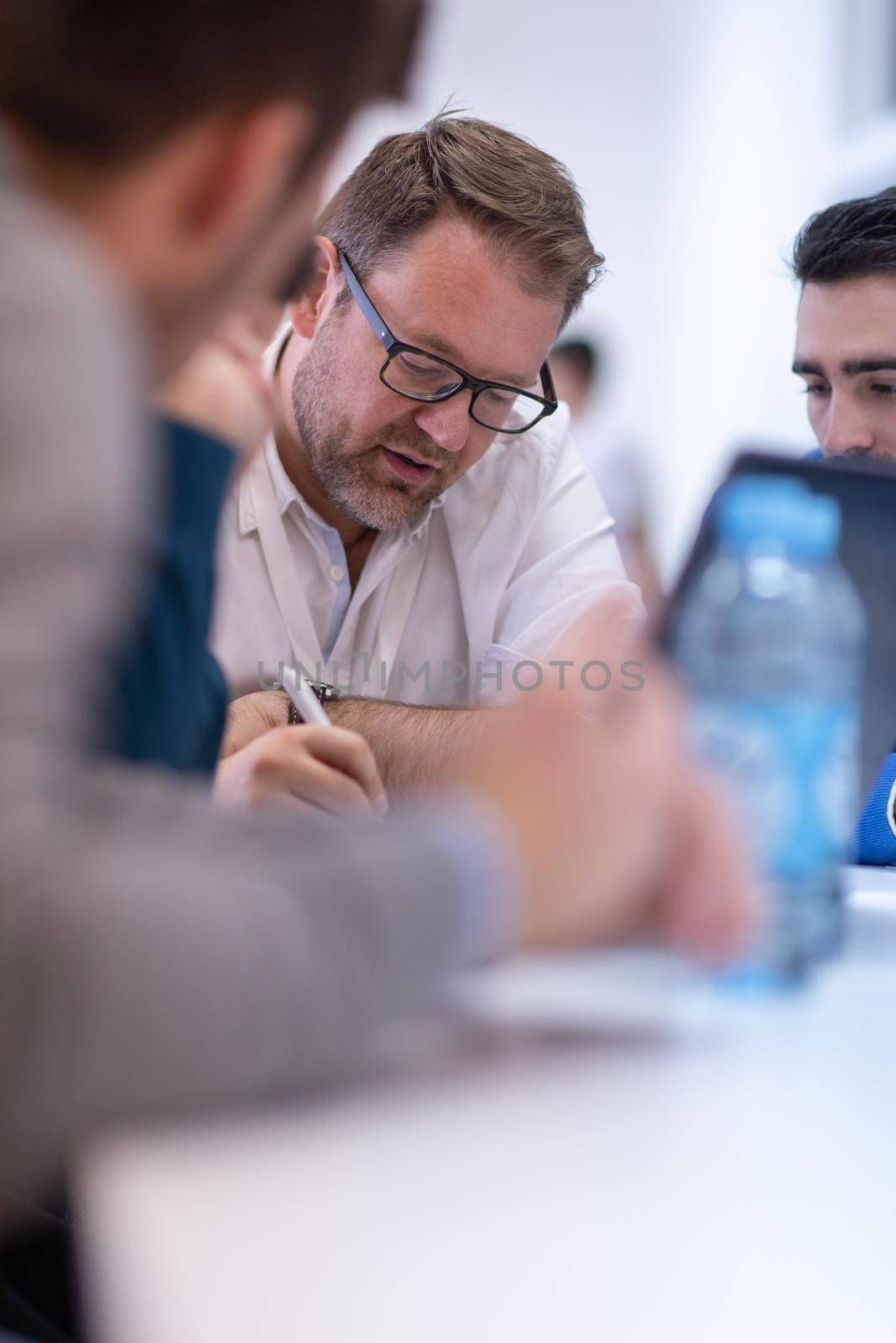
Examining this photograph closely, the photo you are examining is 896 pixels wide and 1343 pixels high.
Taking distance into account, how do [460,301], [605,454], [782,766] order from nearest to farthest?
[782,766] < [460,301] < [605,454]

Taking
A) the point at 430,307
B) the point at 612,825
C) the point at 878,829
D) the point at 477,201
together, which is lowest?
the point at 878,829

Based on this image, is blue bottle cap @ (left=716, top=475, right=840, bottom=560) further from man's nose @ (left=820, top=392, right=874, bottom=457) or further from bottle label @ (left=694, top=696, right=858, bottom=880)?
man's nose @ (left=820, top=392, right=874, bottom=457)

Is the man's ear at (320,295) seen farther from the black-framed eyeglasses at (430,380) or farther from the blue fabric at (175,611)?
the blue fabric at (175,611)

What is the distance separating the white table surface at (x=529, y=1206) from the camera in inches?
16.0

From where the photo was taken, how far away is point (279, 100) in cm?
56

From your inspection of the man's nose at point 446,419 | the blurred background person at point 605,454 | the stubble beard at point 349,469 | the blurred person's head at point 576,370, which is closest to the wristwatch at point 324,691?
the stubble beard at point 349,469

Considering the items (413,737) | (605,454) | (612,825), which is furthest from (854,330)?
(605,454)

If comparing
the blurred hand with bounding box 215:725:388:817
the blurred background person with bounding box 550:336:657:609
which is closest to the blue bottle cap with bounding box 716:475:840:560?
the blurred hand with bounding box 215:725:388:817

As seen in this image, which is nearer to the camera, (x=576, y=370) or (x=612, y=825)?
(x=612, y=825)

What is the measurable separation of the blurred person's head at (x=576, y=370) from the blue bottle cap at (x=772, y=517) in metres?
4.90

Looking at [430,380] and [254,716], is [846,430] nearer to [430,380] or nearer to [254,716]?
[430,380]

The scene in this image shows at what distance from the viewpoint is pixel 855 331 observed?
185 centimetres

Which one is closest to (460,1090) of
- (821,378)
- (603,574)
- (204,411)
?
(204,411)

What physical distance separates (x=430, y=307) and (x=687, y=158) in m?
4.59
